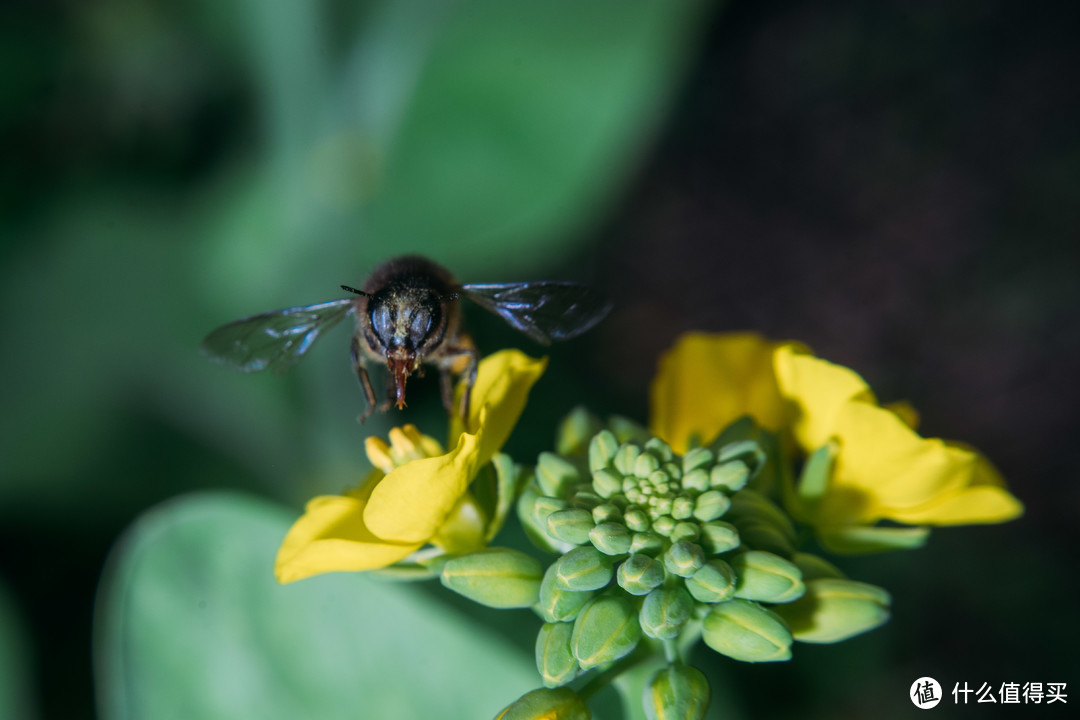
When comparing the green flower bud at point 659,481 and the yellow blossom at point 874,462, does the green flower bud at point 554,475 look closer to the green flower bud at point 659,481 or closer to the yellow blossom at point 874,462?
the green flower bud at point 659,481

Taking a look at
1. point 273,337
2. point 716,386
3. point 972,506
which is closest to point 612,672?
point 716,386

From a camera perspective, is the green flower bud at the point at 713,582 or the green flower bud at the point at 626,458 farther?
the green flower bud at the point at 626,458

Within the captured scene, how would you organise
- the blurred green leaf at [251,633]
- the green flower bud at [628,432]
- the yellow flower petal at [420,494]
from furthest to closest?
1. the blurred green leaf at [251,633]
2. the green flower bud at [628,432]
3. the yellow flower petal at [420,494]

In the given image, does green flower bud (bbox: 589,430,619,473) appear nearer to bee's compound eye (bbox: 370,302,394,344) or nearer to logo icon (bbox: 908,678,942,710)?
bee's compound eye (bbox: 370,302,394,344)

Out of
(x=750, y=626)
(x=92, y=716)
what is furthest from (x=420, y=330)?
(x=92, y=716)

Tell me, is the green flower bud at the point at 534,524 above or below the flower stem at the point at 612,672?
above

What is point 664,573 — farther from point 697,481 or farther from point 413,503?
point 413,503

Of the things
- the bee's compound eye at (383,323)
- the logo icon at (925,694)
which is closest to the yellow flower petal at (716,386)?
the bee's compound eye at (383,323)

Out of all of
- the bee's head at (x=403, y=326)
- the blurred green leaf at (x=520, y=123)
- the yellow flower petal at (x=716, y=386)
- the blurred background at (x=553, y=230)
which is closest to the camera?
the bee's head at (x=403, y=326)
